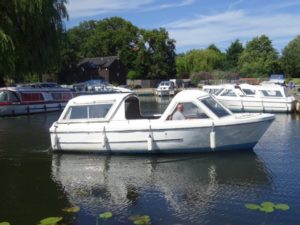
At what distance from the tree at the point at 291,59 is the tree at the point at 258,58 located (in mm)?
2358

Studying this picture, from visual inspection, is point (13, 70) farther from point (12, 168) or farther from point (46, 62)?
point (12, 168)

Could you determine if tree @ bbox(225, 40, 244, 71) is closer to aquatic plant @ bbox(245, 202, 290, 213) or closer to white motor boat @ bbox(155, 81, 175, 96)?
white motor boat @ bbox(155, 81, 175, 96)

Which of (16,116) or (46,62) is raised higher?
(46,62)

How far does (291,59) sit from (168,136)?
8869 centimetres

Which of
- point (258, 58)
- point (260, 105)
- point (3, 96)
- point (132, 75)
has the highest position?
point (258, 58)

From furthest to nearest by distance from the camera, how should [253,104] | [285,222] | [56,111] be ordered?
[56,111] → [253,104] → [285,222]

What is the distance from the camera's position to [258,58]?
105625 mm

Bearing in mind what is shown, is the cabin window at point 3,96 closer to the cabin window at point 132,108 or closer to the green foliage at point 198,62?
the cabin window at point 132,108

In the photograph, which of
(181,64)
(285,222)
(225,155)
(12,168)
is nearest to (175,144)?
(225,155)

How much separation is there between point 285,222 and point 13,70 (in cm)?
2737

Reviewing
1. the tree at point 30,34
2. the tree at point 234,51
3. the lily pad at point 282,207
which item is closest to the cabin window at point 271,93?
the tree at point 30,34

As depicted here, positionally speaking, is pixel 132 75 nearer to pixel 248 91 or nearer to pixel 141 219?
pixel 248 91

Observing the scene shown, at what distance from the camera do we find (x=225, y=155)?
16625 millimetres

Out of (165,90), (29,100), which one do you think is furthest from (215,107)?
(165,90)
